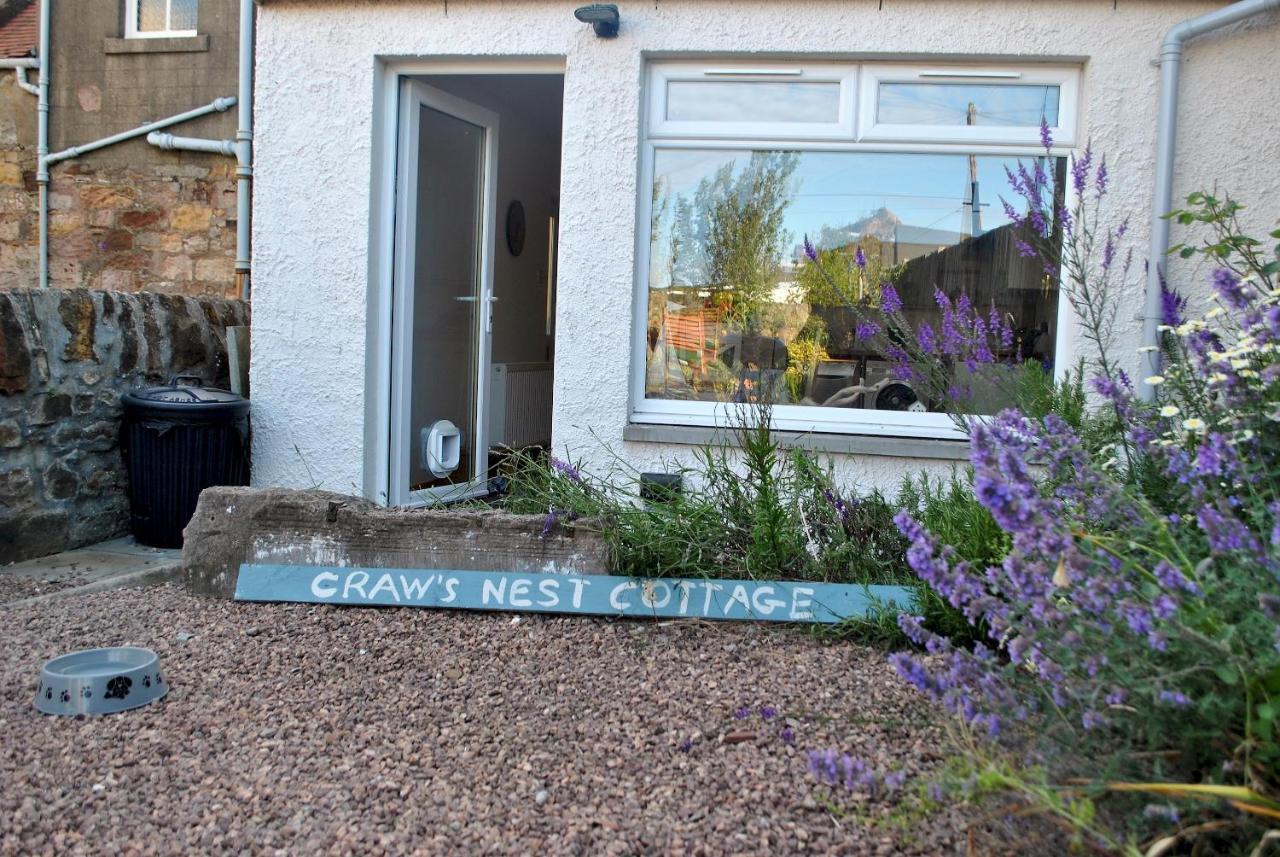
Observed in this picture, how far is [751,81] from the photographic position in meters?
5.53

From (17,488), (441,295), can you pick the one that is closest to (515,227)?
(441,295)

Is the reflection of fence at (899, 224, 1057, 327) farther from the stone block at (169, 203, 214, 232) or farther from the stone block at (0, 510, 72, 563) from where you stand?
the stone block at (169, 203, 214, 232)

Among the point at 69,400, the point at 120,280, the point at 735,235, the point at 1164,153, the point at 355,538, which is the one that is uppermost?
the point at 1164,153

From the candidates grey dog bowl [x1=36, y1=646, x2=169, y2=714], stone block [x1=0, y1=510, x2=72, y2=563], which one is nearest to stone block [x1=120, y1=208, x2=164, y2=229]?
stone block [x1=0, y1=510, x2=72, y2=563]

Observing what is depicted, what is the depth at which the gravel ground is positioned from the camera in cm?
229

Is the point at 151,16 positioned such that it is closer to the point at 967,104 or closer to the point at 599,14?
the point at 599,14

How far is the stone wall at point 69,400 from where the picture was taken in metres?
5.17

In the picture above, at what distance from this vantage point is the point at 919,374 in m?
4.68

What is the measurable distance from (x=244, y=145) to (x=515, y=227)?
2.15m

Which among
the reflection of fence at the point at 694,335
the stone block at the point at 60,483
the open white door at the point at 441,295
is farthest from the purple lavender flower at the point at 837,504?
the stone block at the point at 60,483

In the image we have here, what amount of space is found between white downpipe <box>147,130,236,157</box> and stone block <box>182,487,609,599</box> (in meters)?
5.30

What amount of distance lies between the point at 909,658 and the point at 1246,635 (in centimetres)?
53

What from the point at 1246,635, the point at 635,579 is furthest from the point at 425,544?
the point at 1246,635

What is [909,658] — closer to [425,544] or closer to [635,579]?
[635,579]
